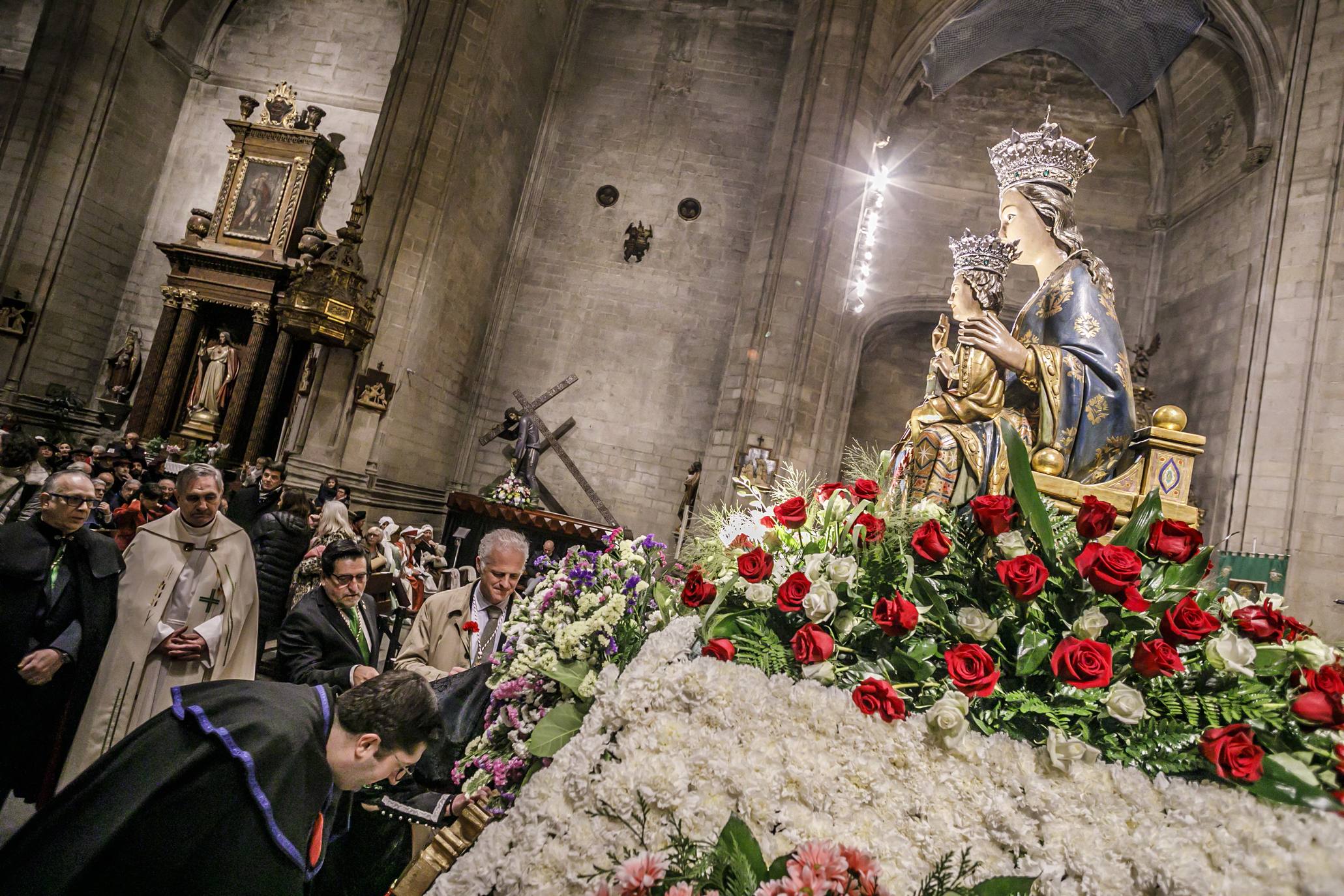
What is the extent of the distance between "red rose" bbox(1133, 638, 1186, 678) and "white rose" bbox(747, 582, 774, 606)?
689mm

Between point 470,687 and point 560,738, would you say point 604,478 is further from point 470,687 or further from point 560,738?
point 560,738

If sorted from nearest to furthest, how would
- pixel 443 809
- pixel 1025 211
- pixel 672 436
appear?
pixel 443 809 → pixel 1025 211 → pixel 672 436

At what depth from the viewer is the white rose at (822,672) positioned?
4.59 feet

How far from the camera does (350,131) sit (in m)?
12.2

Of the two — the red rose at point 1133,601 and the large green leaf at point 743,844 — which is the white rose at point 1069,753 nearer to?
the red rose at point 1133,601

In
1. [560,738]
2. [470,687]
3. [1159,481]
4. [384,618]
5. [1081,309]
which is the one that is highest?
[1081,309]

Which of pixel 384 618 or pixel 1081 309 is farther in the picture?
pixel 384 618

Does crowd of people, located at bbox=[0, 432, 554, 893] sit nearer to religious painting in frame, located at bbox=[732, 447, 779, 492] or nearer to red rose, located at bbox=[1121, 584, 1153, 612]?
red rose, located at bbox=[1121, 584, 1153, 612]

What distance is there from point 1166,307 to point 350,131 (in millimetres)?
13302

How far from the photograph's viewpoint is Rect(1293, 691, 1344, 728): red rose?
3.72 feet

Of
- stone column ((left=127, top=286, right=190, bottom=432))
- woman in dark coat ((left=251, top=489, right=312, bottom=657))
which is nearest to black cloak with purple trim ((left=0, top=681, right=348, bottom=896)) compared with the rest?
woman in dark coat ((left=251, top=489, right=312, bottom=657))

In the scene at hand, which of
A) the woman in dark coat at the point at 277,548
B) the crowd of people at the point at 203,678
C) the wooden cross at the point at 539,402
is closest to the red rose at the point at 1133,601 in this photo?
the crowd of people at the point at 203,678

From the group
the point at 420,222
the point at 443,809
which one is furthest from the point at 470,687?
the point at 420,222

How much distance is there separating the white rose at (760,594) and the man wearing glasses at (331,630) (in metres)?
1.70
